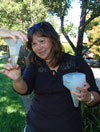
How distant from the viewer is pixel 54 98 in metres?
1.73

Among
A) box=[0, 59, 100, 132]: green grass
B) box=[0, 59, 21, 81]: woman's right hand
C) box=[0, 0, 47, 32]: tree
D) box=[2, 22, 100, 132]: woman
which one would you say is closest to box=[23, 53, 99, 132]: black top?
box=[2, 22, 100, 132]: woman

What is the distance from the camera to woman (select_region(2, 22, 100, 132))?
1713mm

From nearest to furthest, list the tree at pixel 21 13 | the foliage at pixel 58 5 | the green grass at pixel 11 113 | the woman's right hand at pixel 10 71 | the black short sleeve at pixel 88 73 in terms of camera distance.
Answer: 1. the woman's right hand at pixel 10 71
2. the black short sleeve at pixel 88 73
3. the foliage at pixel 58 5
4. the green grass at pixel 11 113
5. the tree at pixel 21 13

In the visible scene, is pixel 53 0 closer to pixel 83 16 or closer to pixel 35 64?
pixel 83 16

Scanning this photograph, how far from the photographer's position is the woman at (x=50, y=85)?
171 cm

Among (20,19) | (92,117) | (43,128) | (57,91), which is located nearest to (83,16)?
(92,117)

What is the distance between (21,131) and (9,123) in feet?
1.39

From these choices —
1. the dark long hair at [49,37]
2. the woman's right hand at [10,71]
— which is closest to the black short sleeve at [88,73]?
the dark long hair at [49,37]

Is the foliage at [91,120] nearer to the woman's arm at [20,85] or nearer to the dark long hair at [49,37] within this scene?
the dark long hair at [49,37]

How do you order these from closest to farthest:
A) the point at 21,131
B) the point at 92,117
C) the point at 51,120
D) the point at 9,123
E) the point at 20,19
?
the point at 51,120
the point at 92,117
the point at 21,131
the point at 9,123
the point at 20,19

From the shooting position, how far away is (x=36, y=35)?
1804 millimetres

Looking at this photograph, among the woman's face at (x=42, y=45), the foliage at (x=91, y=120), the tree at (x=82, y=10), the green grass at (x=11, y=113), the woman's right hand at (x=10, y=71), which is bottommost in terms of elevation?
the green grass at (x=11, y=113)

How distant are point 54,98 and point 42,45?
50 cm

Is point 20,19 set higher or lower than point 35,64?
higher
